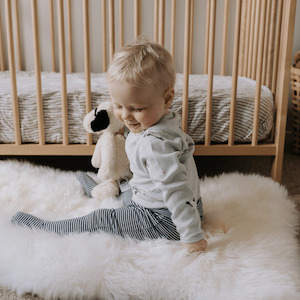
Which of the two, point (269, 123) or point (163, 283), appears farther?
point (269, 123)

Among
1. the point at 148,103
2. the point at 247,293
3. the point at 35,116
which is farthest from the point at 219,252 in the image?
→ the point at 35,116

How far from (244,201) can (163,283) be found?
18.3 inches

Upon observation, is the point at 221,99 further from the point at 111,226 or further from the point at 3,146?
the point at 3,146

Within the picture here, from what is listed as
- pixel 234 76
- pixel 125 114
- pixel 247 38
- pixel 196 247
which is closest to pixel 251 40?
pixel 247 38

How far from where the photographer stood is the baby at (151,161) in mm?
940

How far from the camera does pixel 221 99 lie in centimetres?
143

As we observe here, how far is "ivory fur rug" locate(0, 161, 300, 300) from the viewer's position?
85 centimetres

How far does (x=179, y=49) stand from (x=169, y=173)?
1.45 meters

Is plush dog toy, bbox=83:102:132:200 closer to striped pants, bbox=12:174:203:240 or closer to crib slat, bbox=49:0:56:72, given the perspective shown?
striped pants, bbox=12:174:203:240

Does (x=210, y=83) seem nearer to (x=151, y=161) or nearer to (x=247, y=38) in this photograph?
(x=151, y=161)

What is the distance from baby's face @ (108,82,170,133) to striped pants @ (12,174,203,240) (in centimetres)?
22

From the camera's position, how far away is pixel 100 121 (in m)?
1.28

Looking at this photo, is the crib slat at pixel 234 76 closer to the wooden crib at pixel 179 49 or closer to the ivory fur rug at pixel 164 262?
the wooden crib at pixel 179 49

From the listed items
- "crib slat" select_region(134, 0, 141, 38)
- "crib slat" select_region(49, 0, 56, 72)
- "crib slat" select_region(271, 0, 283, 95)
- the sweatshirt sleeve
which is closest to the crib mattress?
"crib slat" select_region(271, 0, 283, 95)
